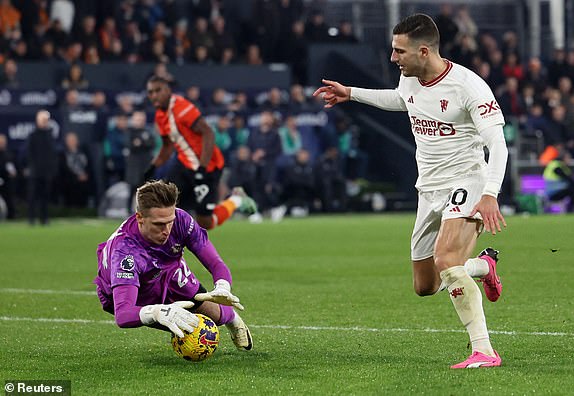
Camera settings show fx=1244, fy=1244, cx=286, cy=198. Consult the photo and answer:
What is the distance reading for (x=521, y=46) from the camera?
35.6 meters

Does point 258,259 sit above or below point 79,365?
below

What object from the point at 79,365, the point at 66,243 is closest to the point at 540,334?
the point at 79,365

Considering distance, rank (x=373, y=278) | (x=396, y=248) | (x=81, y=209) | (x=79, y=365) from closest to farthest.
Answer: (x=79, y=365) → (x=373, y=278) → (x=396, y=248) → (x=81, y=209)

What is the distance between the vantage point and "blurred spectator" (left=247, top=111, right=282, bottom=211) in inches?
1076

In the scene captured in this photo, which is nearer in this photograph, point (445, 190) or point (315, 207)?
point (445, 190)

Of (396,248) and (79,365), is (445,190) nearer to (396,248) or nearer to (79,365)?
(79,365)

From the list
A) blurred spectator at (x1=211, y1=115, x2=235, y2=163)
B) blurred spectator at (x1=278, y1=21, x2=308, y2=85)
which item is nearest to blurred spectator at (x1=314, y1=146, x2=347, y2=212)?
blurred spectator at (x1=211, y1=115, x2=235, y2=163)

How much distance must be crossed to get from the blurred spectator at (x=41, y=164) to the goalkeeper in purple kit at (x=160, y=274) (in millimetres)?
16330

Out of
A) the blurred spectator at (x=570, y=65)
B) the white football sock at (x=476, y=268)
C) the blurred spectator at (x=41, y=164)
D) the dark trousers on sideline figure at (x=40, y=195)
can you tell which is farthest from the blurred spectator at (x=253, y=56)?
the white football sock at (x=476, y=268)

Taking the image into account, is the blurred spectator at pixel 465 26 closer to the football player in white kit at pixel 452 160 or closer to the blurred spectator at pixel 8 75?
the blurred spectator at pixel 8 75

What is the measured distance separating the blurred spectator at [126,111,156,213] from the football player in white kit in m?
17.5

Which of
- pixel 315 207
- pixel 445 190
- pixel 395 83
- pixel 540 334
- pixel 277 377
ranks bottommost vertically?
pixel 315 207

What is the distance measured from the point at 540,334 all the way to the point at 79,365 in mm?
3180

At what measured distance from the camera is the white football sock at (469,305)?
7.11 meters
